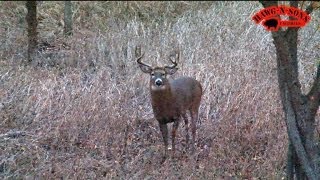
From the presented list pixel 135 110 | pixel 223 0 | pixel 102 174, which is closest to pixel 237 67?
pixel 135 110

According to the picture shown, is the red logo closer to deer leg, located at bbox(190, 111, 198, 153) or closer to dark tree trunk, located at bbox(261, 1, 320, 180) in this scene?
dark tree trunk, located at bbox(261, 1, 320, 180)

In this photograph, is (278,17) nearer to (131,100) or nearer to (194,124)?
(194,124)

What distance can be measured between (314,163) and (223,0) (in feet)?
29.4

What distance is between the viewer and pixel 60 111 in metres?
7.47

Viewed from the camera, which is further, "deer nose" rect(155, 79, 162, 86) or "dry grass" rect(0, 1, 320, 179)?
"dry grass" rect(0, 1, 320, 179)

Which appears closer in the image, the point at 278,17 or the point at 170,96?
the point at 278,17

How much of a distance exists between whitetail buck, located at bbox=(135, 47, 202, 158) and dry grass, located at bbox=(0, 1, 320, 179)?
1.23 ft

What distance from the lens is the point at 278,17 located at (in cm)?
474

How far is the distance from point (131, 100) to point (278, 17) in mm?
3595

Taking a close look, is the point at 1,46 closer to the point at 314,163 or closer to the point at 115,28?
the point at 115,28

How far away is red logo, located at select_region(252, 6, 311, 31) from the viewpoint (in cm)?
468

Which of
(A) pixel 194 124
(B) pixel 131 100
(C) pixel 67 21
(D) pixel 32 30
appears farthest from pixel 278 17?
(C) pixel 67 21

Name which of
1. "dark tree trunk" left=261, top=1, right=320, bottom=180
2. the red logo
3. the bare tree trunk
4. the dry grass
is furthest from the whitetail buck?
the bare tree trunk

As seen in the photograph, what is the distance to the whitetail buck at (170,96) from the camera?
632 cm
